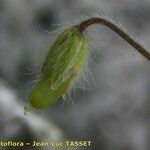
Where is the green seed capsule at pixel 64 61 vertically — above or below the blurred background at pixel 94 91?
below

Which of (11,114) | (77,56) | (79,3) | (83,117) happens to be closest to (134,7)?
(79,3)

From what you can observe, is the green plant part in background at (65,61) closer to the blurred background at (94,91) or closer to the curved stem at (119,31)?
the curved stem at (119,31)

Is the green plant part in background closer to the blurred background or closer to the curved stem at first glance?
the curved stem

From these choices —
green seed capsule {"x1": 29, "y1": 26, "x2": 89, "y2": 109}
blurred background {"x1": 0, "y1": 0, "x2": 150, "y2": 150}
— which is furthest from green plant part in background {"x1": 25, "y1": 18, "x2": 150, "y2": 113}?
blurred background {"x1": 0, "y1": 0, "x2": 150, "y2": 150}

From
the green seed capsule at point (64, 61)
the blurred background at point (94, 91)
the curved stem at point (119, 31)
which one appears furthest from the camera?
the blurred background at point (94, 91)

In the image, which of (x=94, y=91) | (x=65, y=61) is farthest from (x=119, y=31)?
(x=94, y=91)

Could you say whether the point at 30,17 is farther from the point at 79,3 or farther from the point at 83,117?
the point at 83,117

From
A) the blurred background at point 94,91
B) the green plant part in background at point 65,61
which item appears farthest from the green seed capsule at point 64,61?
the blurred background at point 94,91
